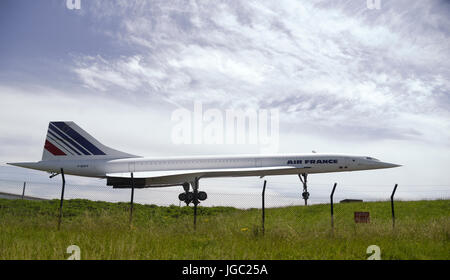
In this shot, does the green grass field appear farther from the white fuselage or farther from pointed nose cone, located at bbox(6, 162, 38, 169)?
pointed nose cone, located at bbox(6, 162, 38, 169)

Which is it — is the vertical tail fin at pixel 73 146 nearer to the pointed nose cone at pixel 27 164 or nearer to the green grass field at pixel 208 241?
the pointed nose cone at pixel 27 164

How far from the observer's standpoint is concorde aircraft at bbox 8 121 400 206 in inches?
1320

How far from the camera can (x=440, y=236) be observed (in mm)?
11336

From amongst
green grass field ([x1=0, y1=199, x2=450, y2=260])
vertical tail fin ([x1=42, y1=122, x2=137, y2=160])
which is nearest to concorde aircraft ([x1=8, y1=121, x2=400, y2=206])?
vertical tail fin ([x1=42, y1=122, x2=137, y2=160])

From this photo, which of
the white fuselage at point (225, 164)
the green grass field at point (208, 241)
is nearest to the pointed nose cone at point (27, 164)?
the white fuselage at point (225, 164)

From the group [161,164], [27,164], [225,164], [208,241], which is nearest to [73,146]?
[27,164]

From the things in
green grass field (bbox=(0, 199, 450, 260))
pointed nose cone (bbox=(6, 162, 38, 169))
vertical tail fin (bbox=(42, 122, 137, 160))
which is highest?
vertical tail fin (bbox=(42, 122, 137, 160))

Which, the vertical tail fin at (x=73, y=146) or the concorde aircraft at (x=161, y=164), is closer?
the concorde aircraft at (x=161, y=164)

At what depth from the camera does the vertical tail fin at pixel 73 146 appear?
129 feet

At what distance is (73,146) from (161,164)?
39.7 feet

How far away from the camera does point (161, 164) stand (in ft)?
119

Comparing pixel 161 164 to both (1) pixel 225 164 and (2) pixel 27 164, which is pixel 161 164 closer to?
(1) pixel 225 164

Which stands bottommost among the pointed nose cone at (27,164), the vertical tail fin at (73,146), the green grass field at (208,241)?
the green grass field at (208,241)
